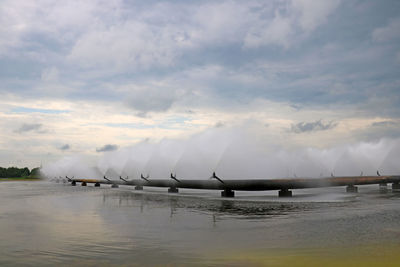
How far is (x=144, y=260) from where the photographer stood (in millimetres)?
7809

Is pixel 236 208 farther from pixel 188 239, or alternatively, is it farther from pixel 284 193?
pixel 284 193

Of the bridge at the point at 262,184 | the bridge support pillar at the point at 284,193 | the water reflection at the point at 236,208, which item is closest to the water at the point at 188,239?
the water reflection at the point at 236,208

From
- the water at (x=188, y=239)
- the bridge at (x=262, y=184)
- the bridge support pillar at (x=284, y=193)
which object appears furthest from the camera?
the bridge support pillar at (x=284, y=193)

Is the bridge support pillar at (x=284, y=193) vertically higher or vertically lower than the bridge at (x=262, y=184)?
lower

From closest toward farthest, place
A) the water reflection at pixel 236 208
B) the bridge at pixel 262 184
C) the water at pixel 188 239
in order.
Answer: the water at pixel 188 239 < the water reflection at pixel 236 208 < the bridge at pixel 262 184

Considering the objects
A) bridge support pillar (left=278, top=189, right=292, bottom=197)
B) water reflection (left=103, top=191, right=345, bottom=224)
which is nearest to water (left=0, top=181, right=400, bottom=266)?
water reflection (left=103, top=191, right=345, bottom=224)

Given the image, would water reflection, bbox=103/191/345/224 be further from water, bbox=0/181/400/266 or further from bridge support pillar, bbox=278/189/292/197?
bridge support pillar, bbox=278/189/292/197

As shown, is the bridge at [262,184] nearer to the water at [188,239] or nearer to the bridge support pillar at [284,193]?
the bridge support pillar at [284,193]

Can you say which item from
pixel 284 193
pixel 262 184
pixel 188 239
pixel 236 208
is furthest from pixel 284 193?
pixel 188 239

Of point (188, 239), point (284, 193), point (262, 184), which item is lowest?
point (284, 193)

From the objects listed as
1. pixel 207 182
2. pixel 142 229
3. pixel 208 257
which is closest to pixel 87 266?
pixel 208 257

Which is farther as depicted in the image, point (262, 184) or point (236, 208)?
point (262, 184)

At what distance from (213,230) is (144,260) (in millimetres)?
4674

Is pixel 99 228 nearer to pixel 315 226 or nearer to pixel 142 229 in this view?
pixel 142 229
